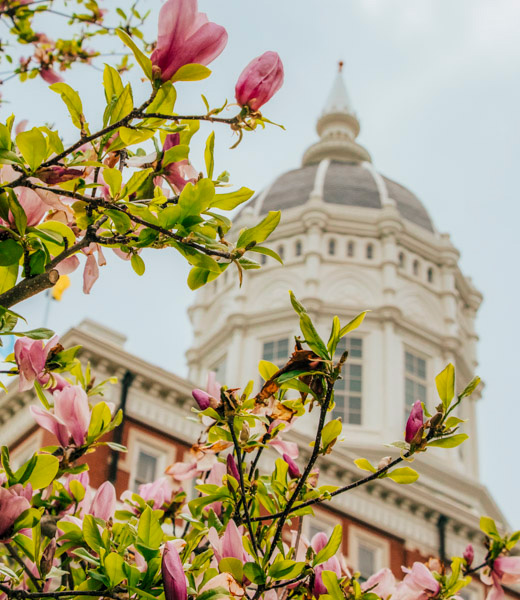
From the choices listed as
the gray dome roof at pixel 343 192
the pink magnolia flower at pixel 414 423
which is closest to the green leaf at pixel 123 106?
the pink magnolia flower at pixel 414 423

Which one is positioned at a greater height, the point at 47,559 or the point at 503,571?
the point at 503,571

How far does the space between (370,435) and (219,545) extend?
26704mm

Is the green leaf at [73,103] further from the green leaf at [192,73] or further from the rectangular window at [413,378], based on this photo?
the rectangular window at [413,378]

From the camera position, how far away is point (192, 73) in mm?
2432

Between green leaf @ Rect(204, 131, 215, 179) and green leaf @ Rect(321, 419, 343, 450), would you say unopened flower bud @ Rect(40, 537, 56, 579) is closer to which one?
green leaf @ Rect(321, 419, 343, 450)

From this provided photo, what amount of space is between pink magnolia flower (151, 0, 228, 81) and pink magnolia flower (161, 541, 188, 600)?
1.32 meters

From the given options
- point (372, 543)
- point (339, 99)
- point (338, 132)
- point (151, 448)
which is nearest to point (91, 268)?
point (151, 448)

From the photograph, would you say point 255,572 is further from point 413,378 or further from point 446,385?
point 413,378

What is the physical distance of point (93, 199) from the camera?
8.70 ft

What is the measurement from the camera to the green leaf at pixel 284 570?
2777mm

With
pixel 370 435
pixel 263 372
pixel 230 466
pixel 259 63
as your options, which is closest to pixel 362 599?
pixel 230 466

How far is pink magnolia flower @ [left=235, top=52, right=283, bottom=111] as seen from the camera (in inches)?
104

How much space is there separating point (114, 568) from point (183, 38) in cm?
153

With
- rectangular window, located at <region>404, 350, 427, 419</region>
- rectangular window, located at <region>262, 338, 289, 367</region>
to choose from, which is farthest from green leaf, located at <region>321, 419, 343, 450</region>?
rectangular window, located at <region>404, 350, 427, 419</region>
